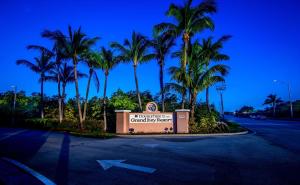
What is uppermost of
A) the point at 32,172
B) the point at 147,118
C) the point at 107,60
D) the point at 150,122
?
the point at 107,60

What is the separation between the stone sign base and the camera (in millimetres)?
22125

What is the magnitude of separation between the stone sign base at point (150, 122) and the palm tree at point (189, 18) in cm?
475

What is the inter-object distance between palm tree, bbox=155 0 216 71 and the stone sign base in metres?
4.75

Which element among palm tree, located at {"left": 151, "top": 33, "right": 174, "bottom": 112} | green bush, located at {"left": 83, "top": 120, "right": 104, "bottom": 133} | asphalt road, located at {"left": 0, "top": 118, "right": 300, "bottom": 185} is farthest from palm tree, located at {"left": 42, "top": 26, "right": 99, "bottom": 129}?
asphalt road, located at {"left": 0, "top": 118, "right": 300, "bottom": 185}

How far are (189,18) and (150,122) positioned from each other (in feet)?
32.6

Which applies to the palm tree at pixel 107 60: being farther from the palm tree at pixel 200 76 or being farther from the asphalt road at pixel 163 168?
the asphalt road at pixel 163 168

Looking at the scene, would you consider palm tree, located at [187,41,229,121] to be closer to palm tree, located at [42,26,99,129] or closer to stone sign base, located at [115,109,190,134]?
stone sign base, located at [115,109,190,134]

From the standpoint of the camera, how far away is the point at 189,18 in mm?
24047

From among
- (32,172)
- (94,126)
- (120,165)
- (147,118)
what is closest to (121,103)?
(94,126)

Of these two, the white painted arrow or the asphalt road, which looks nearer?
the asphalt road

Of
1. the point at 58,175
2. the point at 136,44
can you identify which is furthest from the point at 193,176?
the point at 136,44

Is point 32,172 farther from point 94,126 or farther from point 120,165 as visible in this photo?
point 94,126

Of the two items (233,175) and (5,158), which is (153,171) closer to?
(233,175)

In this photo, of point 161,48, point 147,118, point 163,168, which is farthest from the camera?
point 161,48
